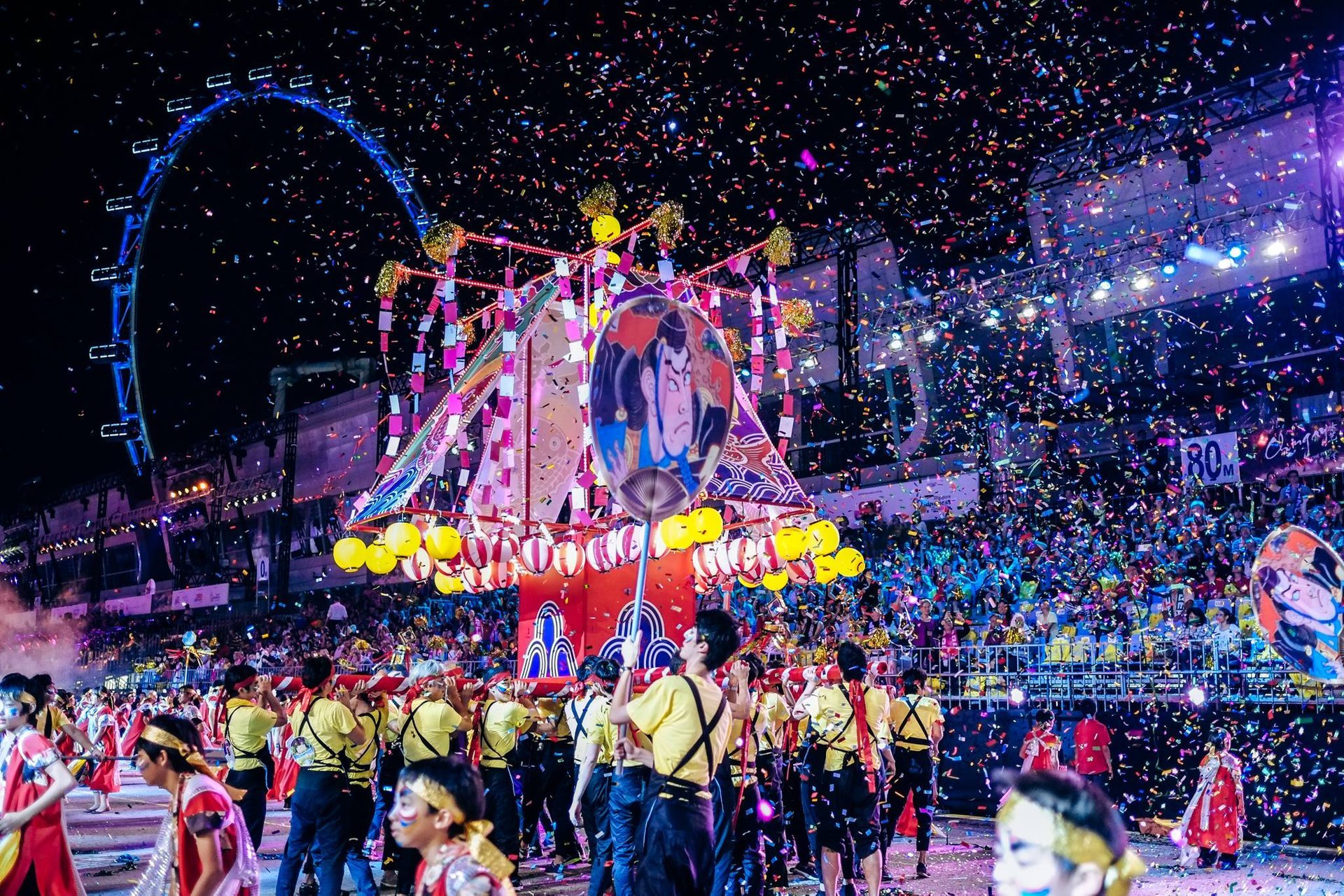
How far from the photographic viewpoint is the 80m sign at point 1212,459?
16.3 metres

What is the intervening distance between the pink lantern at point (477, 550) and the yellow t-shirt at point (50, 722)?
418 cm

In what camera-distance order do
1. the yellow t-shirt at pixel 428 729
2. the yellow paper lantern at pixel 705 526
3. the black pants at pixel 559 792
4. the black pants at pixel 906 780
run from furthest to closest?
the yellow paper lantern at pixel 705 526
the black pants at pixel 559 792
the black pants at pixel 906 780
the yellow t-shirt at pixel 428 729

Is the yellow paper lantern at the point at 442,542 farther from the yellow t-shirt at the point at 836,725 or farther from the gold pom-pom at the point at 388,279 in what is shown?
the yellow t-shirt at the point at 836,725

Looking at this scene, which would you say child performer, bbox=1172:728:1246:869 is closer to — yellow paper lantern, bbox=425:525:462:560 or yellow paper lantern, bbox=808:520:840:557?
yellow paper lantern, bbox=808:520:840:557

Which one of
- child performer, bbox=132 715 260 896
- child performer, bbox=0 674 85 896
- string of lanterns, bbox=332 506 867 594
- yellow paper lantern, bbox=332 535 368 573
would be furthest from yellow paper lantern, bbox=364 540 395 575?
child performer, bbox=132 715 260 896

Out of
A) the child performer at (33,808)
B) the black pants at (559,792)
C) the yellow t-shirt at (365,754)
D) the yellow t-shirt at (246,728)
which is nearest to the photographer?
the child performer at (33,808)

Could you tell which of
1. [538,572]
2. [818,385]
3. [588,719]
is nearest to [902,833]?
[538,572]

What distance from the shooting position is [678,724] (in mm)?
4984

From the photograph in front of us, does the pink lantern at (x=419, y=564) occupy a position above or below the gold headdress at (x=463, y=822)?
above

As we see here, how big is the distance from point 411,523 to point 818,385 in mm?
12017

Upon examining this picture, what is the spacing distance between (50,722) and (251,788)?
1447 millimetres

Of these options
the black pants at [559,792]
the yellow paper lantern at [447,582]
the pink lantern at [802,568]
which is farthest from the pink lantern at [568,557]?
the pink lantern at [802,568]

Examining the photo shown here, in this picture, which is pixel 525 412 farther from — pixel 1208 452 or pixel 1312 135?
pixel 1312 135

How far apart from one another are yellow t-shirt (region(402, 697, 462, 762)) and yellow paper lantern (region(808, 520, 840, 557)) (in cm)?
458
